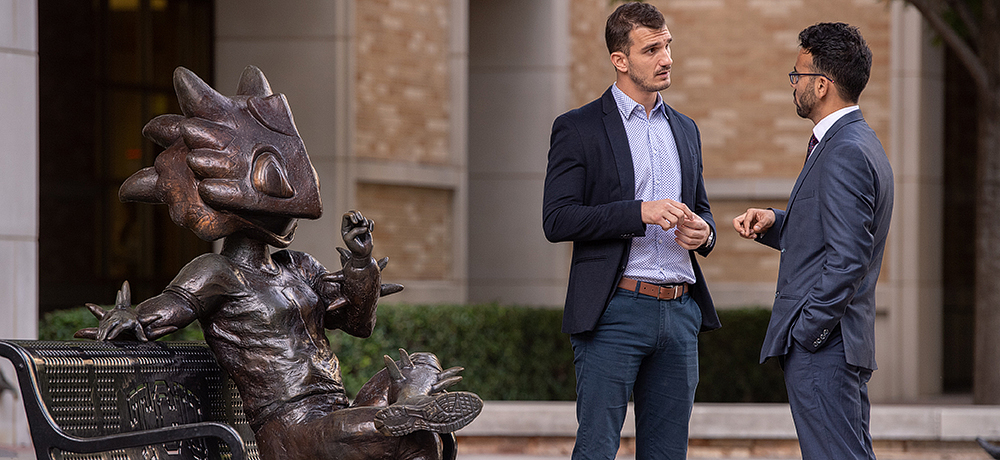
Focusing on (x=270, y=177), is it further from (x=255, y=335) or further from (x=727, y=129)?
(x=727, y=129)

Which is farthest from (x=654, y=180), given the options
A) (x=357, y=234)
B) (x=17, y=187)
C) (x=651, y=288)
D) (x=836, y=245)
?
(x=17, y=187)

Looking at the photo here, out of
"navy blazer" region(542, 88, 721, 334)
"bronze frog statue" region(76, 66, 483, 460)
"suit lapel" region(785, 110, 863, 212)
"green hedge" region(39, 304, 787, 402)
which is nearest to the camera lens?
"bronze frog statue" region(76, 66, 483, 460)

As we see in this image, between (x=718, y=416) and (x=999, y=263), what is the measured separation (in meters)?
2.96

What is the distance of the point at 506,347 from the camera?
27.9 feet

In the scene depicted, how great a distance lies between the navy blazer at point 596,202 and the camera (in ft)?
12.0

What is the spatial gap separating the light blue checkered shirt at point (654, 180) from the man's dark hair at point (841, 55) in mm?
600

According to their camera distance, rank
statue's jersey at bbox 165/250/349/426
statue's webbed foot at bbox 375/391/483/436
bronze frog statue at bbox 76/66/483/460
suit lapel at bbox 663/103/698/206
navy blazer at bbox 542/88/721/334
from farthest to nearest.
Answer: suit lapel at bbox 663/103/698/206
navy blazer at bbox 542/88/721/334
statue's jersey at bbox 165/250/349/426
bronze frog statue at bbox 76/66/483/460
statue's webbed foot at bbox 375/391/483/436

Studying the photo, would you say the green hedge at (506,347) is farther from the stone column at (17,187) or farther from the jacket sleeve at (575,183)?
the jacket sleeve at (575,183)

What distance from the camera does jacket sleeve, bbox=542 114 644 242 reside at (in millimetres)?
3701

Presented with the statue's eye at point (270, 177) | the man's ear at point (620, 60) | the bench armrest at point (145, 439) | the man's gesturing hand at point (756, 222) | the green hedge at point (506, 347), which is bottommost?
the green hedge at point (506, 347)

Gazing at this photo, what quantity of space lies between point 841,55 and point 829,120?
0.68ft

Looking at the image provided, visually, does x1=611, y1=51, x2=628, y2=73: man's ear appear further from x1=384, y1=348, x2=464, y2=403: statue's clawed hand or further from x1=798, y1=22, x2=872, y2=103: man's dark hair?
x1=384, y1=348, x2=464, y2=403: statue's clawed hand

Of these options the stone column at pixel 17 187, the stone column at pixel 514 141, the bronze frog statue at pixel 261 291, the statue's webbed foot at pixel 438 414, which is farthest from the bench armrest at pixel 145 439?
the stone column at pixel 514 141

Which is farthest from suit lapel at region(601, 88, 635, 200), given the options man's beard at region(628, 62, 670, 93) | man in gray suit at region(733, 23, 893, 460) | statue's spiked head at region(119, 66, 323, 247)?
statue's spiked head at region(119, 66, 323, 247)
